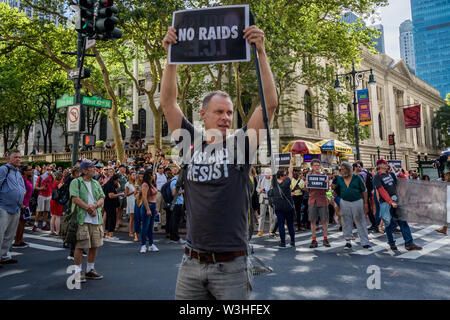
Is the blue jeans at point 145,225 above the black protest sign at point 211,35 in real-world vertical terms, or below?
below

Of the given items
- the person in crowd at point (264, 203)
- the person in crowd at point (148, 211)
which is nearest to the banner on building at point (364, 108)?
the person in crowd at point (264, 203)

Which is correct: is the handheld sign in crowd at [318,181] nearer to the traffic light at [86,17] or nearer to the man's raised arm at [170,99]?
the traffic light at [86,17]

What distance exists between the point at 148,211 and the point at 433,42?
166 meters

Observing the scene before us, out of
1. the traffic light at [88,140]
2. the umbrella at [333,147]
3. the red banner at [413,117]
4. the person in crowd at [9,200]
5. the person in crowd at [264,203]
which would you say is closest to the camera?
the person in crowd at [9,200]

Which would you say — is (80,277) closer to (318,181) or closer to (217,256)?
(217,256)

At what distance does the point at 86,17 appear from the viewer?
861 centimetres

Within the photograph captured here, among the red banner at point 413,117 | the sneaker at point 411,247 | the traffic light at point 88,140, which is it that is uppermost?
the red banner at point 413,117

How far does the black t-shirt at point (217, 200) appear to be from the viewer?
2.24 meters

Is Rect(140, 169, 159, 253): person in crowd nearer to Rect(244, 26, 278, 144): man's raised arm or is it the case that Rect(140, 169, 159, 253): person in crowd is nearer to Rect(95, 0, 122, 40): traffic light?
Rect(95, 0, 122, 40): traffic light

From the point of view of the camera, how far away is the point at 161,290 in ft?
17.6

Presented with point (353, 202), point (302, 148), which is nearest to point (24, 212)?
point (353, 202)

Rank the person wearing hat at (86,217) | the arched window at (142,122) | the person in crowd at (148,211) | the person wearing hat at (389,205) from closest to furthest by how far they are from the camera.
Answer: the person wearing hat at (86,217) < the person wearing hat at (389,205) < the person in crowd at (148,211) < the arched window at (142,122)

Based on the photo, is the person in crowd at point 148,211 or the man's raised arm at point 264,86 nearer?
the man's raised arm at point 264,86

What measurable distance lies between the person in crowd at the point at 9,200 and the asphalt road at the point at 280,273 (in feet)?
1.75
